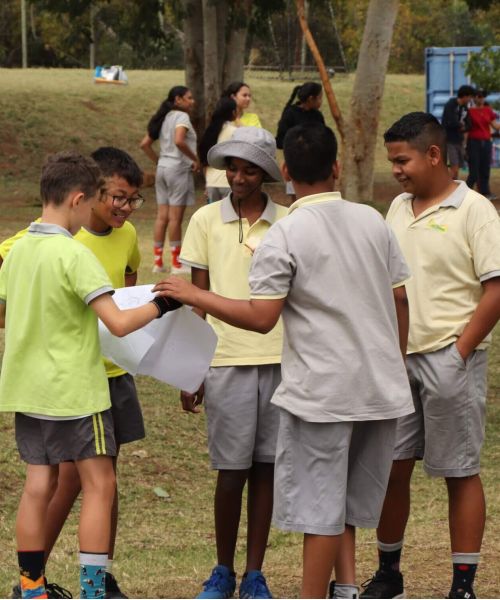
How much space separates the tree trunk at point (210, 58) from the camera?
22.9 m

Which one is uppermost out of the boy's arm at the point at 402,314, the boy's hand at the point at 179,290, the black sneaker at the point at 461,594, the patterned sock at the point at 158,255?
the boy's hand at the point at 179,290

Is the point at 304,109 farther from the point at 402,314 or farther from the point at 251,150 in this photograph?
the point at 402,314

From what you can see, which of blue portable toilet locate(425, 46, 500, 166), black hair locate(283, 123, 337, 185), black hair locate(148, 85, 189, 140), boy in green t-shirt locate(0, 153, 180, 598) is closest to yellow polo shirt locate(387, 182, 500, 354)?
black hair locate(283, 123, 337, 185)

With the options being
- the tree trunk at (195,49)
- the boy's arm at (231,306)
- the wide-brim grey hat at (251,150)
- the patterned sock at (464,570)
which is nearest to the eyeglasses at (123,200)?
the wide-brim grey hat at (251,150)

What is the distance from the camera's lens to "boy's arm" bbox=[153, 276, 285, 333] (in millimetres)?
4359

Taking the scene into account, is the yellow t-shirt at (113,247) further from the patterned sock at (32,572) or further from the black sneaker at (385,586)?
the black sneaker at (385,586)

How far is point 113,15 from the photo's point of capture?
143ft

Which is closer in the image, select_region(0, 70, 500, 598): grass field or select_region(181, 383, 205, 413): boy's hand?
select_region(181, 383, 205, 413): boy's hand

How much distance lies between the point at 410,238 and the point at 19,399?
1579 mm

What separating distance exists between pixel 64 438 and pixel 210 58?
63.0 ft

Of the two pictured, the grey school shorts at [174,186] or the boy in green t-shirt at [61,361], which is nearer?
the boy in green t-shirt at [61,361]

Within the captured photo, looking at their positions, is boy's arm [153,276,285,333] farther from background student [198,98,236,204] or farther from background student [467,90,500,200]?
background student [467,90,500,200]

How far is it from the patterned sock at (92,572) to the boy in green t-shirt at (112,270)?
1.58ft

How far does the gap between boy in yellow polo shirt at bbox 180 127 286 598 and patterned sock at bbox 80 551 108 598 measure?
24.9 inches
